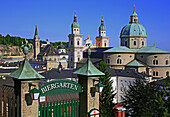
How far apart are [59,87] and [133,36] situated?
46.7 m

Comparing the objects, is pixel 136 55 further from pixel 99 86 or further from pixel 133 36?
pixel 99 86

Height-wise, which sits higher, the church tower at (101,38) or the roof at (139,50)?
the church tower at (101,38)

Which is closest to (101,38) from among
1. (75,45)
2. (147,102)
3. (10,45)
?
(75,45)

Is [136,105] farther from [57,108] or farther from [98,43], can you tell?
[98,43]

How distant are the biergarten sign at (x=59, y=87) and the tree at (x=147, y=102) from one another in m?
4.51

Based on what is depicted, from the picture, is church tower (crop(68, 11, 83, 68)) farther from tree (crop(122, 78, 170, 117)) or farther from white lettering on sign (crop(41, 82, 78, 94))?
white lettering on sign (crop(41, 82, 78, 94))

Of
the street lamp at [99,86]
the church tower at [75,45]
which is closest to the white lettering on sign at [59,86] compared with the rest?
the street lamp at [99,86]

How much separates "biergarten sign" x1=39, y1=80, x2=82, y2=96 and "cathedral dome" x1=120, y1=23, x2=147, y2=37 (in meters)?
46.2

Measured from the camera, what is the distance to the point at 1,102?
1141 centimetres

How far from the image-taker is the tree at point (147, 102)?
13391mm

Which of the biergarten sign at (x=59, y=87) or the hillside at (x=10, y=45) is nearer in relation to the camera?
the biergarten sign at (x=59, y=87)

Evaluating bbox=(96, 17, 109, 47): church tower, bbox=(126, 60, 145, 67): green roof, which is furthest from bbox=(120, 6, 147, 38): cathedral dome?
bbox=(96, 17, 109, 47): church tower

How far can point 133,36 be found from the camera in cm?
5578

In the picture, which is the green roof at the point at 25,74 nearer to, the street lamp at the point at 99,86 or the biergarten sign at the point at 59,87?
the biergarten sign at the point at 59,87
